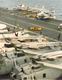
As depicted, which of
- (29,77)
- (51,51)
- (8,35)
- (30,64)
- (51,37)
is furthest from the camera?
(51,37)

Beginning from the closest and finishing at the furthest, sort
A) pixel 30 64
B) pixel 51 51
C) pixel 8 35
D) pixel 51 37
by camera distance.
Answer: pixel 30 64 < pixel 51 51 < pixel 8 35 < pixel 51 37

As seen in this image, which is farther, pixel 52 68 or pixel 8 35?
pixel 8 35

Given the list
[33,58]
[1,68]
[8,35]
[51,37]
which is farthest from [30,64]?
[51,37]

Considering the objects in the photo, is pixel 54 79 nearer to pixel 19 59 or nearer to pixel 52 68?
pixel 52 68

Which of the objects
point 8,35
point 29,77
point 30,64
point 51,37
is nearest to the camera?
point 29,77

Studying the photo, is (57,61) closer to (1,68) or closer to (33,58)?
(33,58)

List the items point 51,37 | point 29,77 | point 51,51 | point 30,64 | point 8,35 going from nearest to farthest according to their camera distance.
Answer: point 29,77, point 30,64, point 51,51, point 8,35, point 51,37

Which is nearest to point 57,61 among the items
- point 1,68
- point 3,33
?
point 1,68

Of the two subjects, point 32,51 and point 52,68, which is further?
point 32,51
